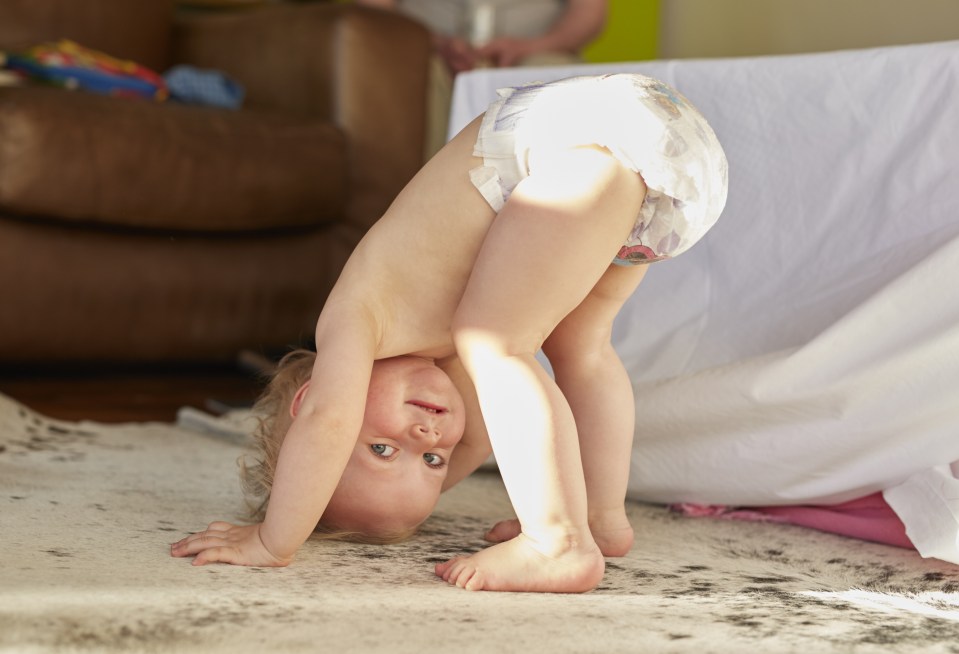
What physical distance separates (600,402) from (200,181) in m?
1.30

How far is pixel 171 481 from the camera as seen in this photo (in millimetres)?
1449

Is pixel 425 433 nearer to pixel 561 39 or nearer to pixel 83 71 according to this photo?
pixel 83 71

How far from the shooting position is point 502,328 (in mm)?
1038

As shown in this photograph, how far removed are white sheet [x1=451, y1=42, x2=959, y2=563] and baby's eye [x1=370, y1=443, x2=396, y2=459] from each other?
1.33ft

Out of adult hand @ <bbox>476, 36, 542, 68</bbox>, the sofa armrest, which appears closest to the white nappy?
the sofa armrest

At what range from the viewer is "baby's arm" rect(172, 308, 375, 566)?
1.02 metres

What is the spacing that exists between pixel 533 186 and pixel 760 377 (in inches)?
16.7

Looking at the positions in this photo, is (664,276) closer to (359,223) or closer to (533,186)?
(533,186)

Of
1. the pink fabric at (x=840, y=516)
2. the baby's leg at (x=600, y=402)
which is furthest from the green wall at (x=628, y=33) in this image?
the baby's leg at (x=600, y=402)

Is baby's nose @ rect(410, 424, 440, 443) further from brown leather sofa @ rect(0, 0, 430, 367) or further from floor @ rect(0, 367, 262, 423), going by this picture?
brown leather sofa @ rect(0, 0, 430, 367)

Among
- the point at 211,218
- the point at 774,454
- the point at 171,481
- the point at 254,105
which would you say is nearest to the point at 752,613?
the point at 774,454

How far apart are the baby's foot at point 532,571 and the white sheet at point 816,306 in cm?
38

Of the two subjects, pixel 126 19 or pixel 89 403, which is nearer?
pixel 89 403

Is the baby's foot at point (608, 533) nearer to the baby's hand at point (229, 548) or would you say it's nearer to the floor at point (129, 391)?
the baby's hand at point (229, 548)
